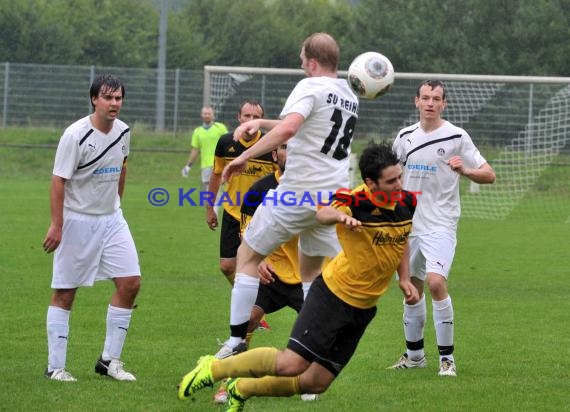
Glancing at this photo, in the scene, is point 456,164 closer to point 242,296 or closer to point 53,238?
point 242,296

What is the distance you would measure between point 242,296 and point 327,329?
3.59ft

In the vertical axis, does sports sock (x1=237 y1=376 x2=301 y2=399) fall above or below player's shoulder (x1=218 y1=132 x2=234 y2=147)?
below

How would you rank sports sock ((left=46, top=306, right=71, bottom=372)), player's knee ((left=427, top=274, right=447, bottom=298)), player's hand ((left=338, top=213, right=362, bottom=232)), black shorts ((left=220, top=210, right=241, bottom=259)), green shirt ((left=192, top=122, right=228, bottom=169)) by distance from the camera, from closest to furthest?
player's hand ((left=338, top=213, right=362, bottom=232)) → sports sock ((left=46, top=306, right=71, bottom=372)) → player's knee ((left=427, top=274, right=447, bottom=298)) → black shorts ((left=220, top=210, right=241, bottom=259)) → green shirt ((left=192, top=122, right=228, bottom=169))

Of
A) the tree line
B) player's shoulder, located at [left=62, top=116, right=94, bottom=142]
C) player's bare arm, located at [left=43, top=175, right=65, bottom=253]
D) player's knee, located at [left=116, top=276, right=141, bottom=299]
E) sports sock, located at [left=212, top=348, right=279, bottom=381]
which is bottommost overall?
sports sock, located at [left=212, top=348, right=279, bottom=381]

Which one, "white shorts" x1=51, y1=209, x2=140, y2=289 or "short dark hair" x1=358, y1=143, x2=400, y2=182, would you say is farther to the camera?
"white shorts" x1=51, y1=209, x2=140, y2=289

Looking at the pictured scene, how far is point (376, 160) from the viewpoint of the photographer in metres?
6.28

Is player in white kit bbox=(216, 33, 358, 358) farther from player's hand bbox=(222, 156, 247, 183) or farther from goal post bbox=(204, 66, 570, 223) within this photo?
goal post bbox=(204, 66, 570, 223)

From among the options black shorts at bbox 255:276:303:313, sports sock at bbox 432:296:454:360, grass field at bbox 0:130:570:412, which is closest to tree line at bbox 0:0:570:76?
grass field at bbox 0:130:570:412

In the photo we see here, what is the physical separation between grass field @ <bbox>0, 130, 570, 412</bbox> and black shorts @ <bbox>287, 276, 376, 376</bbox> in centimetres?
86

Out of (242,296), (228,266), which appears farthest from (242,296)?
(228,266)

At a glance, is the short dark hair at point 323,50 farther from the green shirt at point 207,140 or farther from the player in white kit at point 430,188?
the green shirt at point 207,140

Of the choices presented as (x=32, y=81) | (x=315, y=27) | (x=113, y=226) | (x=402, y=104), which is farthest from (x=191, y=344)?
(x=315, y=27)

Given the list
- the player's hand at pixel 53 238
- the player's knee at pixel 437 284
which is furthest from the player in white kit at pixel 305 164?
the player's knee at pixel 437 284

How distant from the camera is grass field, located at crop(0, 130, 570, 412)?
7367mm
